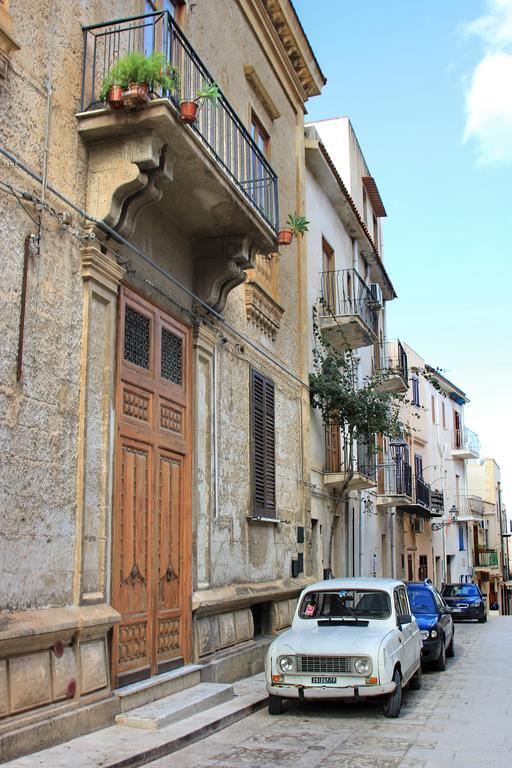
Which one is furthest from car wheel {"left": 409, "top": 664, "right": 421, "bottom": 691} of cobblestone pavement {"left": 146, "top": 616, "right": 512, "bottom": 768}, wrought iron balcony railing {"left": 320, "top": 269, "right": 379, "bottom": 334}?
wrought iron balcony railing {"left": 320, "top": 269, "right": 379, "bottom": 334}

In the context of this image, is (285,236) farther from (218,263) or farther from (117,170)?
(117,170)

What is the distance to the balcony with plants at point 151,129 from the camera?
26.2ft

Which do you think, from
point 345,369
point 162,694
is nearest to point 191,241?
point 162,694

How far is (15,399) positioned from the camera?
272 inches

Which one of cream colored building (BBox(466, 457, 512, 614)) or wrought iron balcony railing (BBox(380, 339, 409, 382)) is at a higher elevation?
wrought iron balcony railing (BBox(380, 339, 409, 382))

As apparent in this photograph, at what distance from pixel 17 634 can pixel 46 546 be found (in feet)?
3.13

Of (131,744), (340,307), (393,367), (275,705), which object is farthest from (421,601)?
(393,367)

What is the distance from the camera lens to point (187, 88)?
32.1 feet

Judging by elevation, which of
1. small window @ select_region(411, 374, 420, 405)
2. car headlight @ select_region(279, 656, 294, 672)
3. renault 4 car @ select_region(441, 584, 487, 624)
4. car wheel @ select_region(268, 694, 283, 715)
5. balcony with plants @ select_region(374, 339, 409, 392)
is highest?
small window @ select_region(411, 374, 420, 405)

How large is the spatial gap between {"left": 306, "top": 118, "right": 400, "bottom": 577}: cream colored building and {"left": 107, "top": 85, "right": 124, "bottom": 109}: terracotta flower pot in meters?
9.72

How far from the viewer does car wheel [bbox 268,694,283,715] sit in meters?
9.33

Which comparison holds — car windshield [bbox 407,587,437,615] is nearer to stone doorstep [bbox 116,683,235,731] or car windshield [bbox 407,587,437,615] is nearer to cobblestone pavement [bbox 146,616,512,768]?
cobblestone pavement [bbox 146,616,512,768]

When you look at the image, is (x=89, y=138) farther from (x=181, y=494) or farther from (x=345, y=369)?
(x=345, y=369)

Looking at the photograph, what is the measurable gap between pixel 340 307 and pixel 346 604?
34.2ft
